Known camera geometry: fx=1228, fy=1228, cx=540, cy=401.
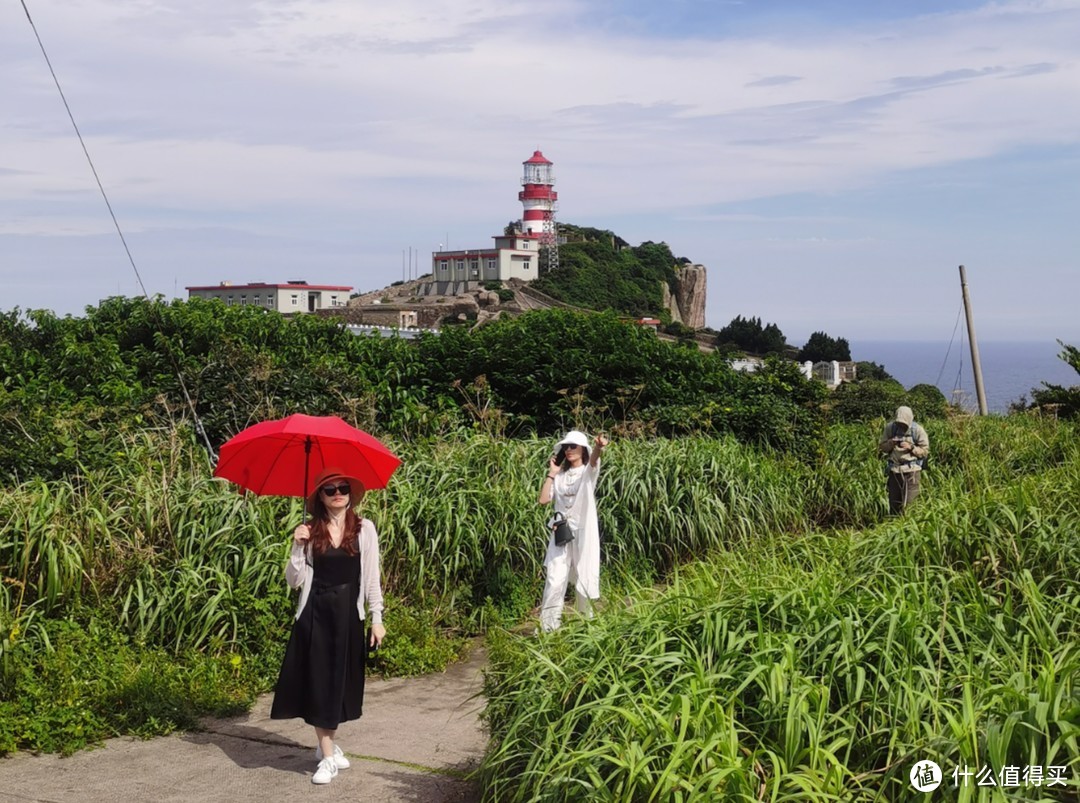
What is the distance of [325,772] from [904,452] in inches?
294

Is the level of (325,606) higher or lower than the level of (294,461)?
lower

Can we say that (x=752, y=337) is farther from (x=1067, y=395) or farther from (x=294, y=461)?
(x=294, y=461)

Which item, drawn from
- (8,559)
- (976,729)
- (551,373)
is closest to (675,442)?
(551,373)

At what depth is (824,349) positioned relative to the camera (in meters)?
64.4

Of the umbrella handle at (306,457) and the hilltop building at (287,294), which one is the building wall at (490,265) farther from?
the umbrella handle at (306,457)

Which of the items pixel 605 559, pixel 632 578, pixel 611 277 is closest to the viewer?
pixel 632 578

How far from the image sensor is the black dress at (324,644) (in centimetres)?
632

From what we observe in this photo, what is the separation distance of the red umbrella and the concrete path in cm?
138

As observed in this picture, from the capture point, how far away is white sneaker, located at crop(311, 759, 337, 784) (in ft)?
19.8

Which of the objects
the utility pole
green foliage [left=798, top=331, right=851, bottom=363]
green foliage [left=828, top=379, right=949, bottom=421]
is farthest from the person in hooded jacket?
green foliage [left=798, top=331, right=851, bottom=363]

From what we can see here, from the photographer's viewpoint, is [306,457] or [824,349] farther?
[824,349]

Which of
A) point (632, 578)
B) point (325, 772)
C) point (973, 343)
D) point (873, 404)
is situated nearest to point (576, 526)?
point (632, 578)

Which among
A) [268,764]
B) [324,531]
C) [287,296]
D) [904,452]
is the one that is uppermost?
[287,296]

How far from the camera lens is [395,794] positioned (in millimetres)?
5883
